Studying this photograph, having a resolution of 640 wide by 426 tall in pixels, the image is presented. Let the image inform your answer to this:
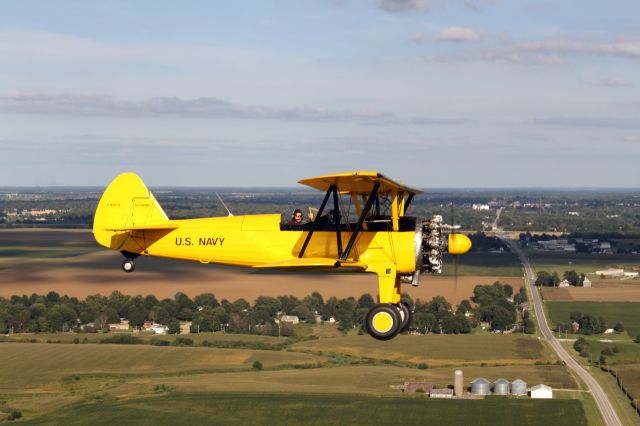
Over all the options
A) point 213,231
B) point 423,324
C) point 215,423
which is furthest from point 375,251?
point 423,324

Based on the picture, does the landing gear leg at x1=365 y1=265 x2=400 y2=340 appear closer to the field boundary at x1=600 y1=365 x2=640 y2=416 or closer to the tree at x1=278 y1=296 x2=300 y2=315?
the field boundary at x1=600 y1=365 x2=640 y2=416

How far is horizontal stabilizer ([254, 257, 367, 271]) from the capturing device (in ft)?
92.5

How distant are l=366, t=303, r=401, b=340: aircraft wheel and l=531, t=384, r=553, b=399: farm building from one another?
53981mm

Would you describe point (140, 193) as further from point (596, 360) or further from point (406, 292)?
point (406, 292)

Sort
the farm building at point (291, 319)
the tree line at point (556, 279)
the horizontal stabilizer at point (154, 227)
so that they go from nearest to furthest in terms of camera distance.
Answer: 1. the horizontal stabilizer at point (154, 227)
2. the farm building at point (291, 319)
3. the tree line at point (556, 279)

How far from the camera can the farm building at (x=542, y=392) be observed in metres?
78.9

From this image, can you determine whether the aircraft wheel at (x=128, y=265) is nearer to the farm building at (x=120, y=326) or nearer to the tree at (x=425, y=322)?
the tree at (x=425, y=322)

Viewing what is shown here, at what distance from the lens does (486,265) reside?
156 metres

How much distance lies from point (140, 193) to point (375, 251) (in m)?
9.34

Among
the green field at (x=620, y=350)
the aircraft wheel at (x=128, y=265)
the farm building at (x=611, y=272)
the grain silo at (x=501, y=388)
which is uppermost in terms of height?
the aircraft wheel at (x=128, y=265)

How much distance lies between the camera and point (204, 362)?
91500mm

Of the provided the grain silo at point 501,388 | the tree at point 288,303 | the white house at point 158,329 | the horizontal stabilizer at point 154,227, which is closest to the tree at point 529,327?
the grain silo at point 501,388

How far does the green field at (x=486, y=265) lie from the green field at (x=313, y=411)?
6705 cm

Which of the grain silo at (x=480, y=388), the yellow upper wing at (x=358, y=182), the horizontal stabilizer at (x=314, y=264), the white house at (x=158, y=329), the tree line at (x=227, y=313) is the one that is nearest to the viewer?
the yellow upper wing at (x=358, y=182)
